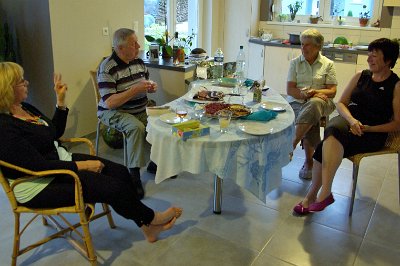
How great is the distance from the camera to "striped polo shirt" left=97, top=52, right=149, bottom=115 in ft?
9.16

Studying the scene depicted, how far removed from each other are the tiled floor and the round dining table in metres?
0.36

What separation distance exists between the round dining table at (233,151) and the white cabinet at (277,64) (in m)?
3.16

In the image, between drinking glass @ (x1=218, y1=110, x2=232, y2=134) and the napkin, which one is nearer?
drinking glass @ (x1=218, y1=110, x2=232, y2=134)

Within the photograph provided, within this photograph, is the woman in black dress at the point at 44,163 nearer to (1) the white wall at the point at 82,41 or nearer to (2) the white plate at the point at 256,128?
(2) the white plate at the point at 256,128

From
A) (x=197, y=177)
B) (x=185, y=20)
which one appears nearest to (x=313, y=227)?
(x=197, y=177)

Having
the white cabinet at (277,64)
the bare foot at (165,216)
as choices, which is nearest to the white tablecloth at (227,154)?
the bare foot at (165,216)

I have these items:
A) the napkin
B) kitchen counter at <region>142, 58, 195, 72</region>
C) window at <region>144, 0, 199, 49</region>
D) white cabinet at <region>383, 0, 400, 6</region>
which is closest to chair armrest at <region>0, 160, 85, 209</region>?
the napkin

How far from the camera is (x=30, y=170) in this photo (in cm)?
179

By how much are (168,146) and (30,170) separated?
67 cm

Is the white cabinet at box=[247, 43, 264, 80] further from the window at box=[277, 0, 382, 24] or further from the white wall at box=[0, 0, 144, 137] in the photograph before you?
the white wall at box=[0, 0, 144, 137]

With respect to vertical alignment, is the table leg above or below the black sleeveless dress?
below

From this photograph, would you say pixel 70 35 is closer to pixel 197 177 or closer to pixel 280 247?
pixel 197 177

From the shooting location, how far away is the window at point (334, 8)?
5.11 meters

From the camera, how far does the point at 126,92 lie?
2762mm
